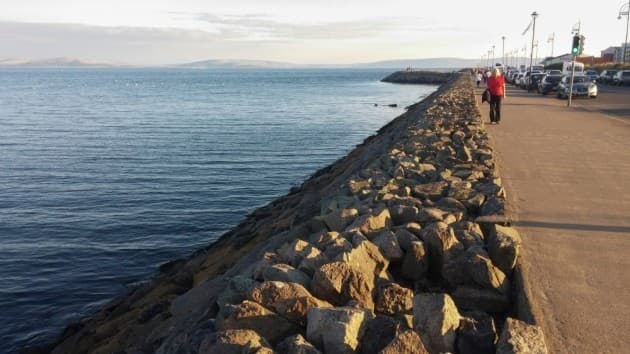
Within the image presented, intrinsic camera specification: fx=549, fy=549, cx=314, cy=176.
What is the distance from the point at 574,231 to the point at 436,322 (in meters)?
3.07

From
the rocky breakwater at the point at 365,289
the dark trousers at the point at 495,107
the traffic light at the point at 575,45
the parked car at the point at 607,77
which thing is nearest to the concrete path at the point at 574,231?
the rocky breakwater at the point at 365,289

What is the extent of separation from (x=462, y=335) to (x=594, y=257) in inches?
90.9

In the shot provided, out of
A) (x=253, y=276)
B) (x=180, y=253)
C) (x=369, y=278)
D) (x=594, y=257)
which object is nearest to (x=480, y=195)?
(x=594, y=257)

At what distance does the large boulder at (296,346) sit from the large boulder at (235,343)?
82 millimetres

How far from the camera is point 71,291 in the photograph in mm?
8961

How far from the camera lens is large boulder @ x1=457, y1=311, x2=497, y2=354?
3266 mm

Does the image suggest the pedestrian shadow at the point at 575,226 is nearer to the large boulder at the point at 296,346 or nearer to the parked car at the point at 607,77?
the large boulder at the point at 296,346

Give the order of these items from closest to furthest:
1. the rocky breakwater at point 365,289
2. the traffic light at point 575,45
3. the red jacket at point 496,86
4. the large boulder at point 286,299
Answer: the rocky breakwater at point 365,289
the large boulder at point 286,299
the red jacket at point 496,86
the traffic light at point 575,45

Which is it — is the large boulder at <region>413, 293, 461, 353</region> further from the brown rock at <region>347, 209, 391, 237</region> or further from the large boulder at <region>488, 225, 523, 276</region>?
the brown rock at <region>347, 209, 391, 237</region>

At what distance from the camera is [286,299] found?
3.61 metres

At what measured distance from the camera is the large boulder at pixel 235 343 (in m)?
3.10

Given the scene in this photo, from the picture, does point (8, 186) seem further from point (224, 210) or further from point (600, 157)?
point (600, 157)

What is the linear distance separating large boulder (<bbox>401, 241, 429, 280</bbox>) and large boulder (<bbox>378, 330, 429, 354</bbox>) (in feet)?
5.32

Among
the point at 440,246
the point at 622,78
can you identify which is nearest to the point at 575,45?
the point at 440,246
